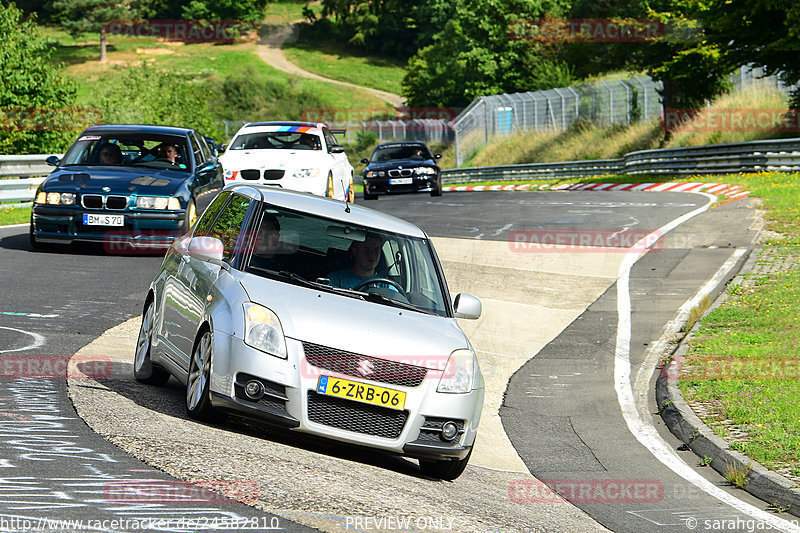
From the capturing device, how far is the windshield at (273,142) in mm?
20906

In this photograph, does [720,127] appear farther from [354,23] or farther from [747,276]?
[354,23]

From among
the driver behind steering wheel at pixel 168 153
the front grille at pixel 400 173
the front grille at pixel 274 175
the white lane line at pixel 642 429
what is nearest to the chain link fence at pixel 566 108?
the front grille at pixel 400 173

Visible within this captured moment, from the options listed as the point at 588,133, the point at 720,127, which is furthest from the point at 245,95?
the point at 720,127

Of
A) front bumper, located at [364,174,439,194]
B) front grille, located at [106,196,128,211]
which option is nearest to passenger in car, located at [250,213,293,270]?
front grille, located at [106,196,128,211]

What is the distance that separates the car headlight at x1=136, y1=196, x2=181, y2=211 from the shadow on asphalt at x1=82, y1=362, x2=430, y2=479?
694cm

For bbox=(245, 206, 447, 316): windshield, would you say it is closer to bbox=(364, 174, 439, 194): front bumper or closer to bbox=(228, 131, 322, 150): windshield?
bbox=(228, 131, 322, 150): windshield

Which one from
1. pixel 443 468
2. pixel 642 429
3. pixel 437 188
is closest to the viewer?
pixel 443 468

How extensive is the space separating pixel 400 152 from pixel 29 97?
13636 millimetres

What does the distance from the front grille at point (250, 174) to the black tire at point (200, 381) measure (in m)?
13.0

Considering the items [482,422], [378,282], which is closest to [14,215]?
[482,422]

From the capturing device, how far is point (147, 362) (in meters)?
8.60

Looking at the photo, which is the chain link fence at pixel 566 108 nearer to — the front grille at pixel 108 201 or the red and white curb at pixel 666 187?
the red and white curb at pixel 666 187

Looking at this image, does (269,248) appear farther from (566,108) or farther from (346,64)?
(346,64)

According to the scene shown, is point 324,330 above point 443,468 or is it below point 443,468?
above
